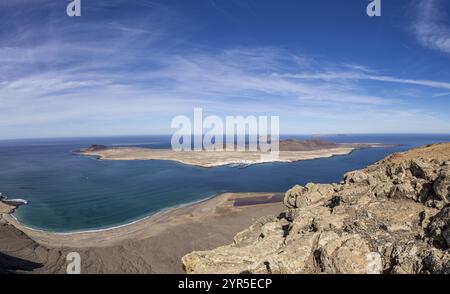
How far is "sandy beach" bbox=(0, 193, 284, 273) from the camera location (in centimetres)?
2648

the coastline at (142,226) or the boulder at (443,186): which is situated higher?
the boulder at (443,186)

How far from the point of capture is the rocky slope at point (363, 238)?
984 centimetres

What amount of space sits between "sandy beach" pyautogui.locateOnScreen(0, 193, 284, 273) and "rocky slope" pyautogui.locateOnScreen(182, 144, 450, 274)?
593 inches

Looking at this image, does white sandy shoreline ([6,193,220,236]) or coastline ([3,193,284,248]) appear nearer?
coastline ([3,193,284,248])

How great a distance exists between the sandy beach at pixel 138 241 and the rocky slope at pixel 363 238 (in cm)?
1506

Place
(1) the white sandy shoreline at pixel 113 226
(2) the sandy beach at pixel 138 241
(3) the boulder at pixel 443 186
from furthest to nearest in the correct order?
(1) the white sandy shoreline at pixel 113 226 → (2) the sandy beach at pixel 138 241 → (3) the boulder at pixel 443 186

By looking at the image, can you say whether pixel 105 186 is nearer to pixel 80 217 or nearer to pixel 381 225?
pixel 80 217

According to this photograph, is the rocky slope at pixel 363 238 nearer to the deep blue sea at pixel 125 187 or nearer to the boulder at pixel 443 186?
the boulder at pixel 443 186

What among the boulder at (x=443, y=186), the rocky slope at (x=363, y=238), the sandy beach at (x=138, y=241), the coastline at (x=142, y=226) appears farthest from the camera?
the coastline at (x=142, y=226)

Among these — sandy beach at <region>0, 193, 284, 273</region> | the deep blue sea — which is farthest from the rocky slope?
the deep blue sea

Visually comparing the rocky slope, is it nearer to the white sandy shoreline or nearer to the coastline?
the coastline

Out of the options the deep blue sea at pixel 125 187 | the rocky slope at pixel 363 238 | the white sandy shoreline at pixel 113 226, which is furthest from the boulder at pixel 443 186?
the deep blue sea at pixel 125 187

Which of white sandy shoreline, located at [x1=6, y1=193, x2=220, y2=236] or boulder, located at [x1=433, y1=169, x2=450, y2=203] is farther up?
boulder, located at [x1=433, y1=169, x2=450, y2=203]

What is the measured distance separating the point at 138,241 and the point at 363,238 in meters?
25.8
